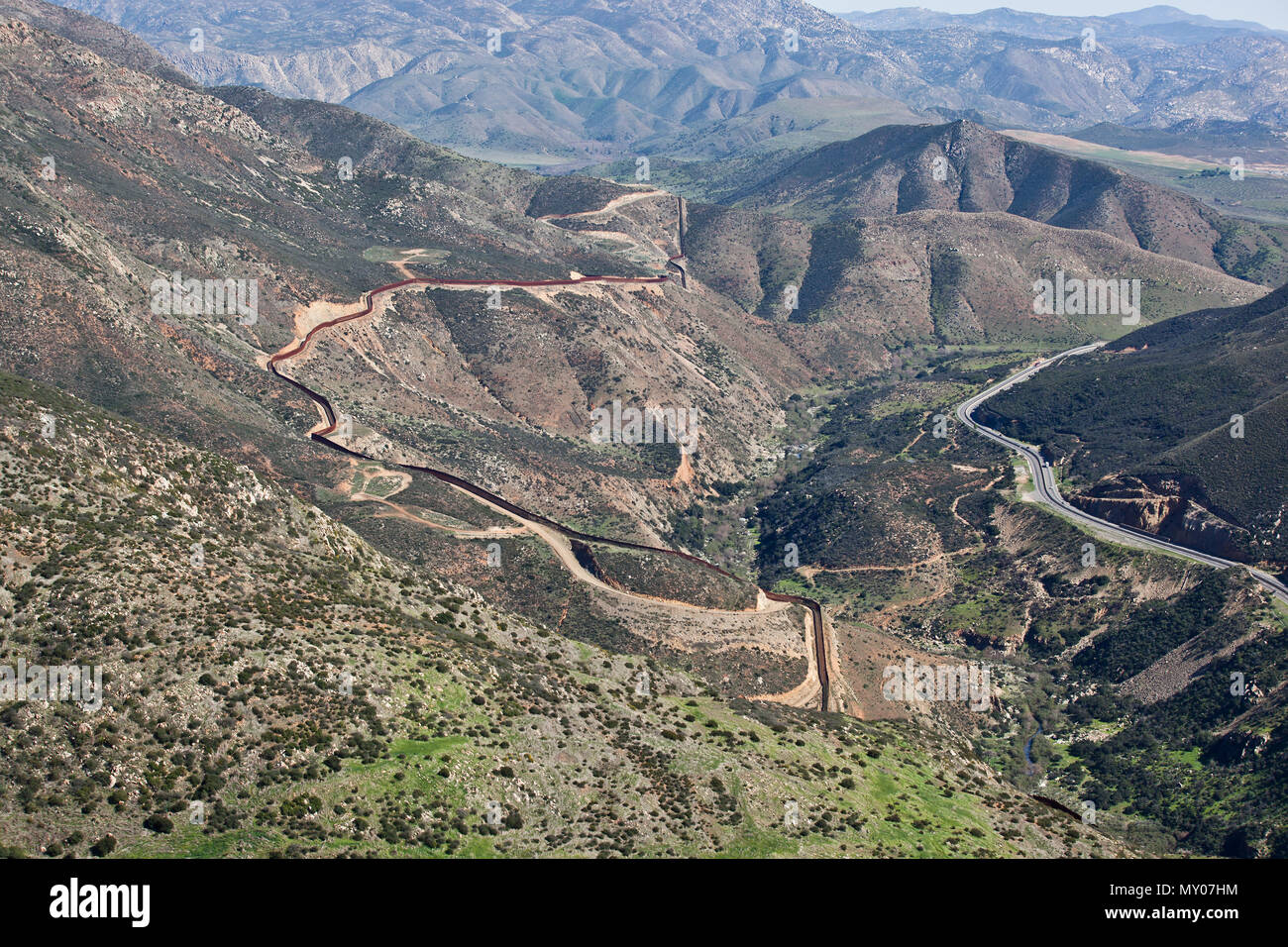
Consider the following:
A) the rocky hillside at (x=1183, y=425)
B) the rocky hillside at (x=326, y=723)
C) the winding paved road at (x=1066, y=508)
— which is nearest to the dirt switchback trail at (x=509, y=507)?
the rocky hillside at (x=326, y=723)

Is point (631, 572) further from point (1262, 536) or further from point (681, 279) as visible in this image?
point (681, 279)

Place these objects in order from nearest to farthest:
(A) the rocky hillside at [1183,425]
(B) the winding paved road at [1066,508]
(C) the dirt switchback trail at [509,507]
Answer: (C) the dirt switchback trail at [509,507] → (B) the winding paved road at [1066,508] → (A) the rocky hillside at [1183,425]

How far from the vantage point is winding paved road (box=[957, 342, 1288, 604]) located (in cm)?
8253

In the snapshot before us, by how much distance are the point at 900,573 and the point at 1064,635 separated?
14.9 m

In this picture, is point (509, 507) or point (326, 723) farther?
point (509, 507)

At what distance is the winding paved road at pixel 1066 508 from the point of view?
8253 cm

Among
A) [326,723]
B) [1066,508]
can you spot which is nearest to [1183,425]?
[1066,508]

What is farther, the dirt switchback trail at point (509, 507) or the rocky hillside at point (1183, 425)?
the rocky hillside at point (1183, 425)

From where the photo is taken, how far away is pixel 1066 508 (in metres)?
98.2

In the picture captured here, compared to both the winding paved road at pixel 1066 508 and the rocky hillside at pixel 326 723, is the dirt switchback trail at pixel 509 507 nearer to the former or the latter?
the rocky hillside at pixel 326 723

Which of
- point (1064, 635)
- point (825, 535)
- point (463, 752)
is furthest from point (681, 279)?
point (463, 752)

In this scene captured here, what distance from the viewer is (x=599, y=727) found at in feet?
141

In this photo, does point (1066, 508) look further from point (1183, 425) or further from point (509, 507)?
point (509, 507)

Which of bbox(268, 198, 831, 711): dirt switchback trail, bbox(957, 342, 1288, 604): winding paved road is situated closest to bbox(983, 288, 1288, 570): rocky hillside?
bbox(957, 342, 1288, 604): winding paved road
